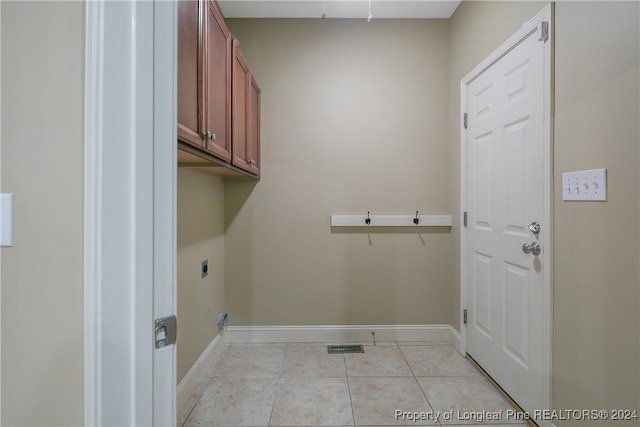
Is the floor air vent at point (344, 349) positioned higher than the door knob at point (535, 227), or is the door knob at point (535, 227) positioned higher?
the door knob at point (535, 227)

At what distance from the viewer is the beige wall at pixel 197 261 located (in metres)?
1.57

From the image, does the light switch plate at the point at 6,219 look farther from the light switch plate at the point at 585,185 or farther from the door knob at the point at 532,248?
the door knob at the point at 532,248

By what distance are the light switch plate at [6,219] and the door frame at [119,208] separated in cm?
15

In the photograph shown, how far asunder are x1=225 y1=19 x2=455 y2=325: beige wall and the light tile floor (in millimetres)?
317

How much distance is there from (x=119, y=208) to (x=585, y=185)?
1.60 m

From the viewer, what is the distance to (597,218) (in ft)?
3.55

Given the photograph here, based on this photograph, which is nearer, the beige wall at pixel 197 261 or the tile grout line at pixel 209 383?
the tile grout line at pixel 209 383

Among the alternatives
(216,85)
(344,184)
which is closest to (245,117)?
(216,85)

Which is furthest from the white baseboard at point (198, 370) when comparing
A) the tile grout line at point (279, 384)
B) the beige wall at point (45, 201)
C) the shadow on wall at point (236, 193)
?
the beige wall at point (45, 201)

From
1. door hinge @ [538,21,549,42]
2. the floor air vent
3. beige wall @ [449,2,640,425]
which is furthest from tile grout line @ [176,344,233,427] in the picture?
door hinge @ [538,21,549,42]

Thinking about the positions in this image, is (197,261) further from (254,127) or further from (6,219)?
(6,219)

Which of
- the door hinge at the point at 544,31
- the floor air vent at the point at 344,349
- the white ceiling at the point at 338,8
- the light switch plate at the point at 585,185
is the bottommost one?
the floor air vent at the point at 344,349

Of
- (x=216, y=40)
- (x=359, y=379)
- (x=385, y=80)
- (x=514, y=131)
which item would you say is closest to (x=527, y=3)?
(x=514, y=131)

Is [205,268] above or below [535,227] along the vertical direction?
below
